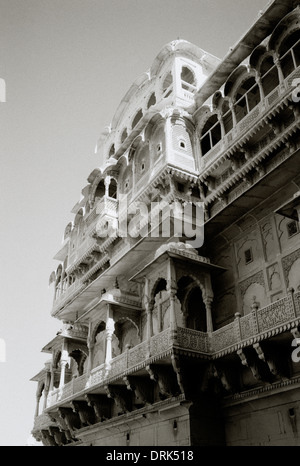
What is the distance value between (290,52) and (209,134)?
420 cm

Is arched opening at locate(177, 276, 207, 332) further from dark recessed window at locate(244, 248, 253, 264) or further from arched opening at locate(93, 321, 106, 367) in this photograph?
arched opening at locate(93, 321, 106, 367)

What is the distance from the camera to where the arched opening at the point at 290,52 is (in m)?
13.5

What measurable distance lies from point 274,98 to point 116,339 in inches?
456

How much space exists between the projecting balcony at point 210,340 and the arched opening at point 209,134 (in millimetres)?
7594

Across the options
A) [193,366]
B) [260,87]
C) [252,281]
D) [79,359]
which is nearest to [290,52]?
[260,87]

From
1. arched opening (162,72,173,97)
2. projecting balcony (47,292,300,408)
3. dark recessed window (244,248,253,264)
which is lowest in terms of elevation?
projecting balcony (47,292,300,408)

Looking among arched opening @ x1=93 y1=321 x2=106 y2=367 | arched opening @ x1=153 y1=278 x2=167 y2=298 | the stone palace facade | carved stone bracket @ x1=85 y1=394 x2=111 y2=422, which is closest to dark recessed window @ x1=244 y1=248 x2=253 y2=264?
the stone palace facade

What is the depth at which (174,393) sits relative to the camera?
43.1 feet

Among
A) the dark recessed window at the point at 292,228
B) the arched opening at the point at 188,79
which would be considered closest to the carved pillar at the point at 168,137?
the arched opening at the point at 188,79

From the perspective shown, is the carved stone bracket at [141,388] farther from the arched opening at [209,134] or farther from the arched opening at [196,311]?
the arched opening at [209,134]

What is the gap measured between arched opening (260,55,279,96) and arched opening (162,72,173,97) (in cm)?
632

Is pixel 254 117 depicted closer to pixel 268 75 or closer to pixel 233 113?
pixel 233 113

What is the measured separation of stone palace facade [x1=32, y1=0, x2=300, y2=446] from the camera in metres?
11.8
